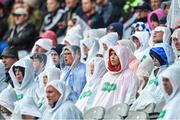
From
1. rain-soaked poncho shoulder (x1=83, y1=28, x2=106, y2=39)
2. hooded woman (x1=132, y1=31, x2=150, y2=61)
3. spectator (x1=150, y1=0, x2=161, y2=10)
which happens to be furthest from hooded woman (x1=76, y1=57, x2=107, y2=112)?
spectator (x1=150, y1=0, x2=161, y2=10)

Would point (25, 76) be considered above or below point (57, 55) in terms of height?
below

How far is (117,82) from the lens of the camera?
14.1 metres

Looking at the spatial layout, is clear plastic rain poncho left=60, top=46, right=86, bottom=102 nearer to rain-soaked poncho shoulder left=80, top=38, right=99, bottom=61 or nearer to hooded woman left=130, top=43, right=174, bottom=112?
rain-soaked poncho shoulder left=80, top=38, right=99, bottom=61

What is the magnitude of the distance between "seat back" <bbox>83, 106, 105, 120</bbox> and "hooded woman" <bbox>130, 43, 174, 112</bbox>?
42cm

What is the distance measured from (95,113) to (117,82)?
876 mm

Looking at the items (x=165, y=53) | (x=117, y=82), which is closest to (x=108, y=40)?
(x=117, y=82)

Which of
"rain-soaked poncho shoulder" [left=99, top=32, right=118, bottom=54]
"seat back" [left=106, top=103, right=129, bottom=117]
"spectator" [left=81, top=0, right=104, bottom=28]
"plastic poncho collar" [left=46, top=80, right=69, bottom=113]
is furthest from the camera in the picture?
"spectator" [left=81, top=0, right=104, bottom=28]

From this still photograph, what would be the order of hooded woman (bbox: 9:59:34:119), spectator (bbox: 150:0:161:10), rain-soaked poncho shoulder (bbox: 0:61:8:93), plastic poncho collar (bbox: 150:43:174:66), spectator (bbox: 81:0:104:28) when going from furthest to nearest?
spectator (bbox: 81:0:104:28)
spectator (bbox: 150:0:161:10)
rain-soaked poncho shoulder (bbox: 0:61:8:93)
hooded woman (bbox: 9:59:34:119)
plastic poncho collar (bbox: 150:43:174:66)

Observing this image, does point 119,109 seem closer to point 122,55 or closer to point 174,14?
point 122,55

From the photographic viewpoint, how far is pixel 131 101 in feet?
45.5

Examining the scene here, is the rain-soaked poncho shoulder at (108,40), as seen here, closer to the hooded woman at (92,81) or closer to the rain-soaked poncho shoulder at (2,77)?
the hooded woman at (92,81)

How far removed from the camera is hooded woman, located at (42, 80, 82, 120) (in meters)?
12.7

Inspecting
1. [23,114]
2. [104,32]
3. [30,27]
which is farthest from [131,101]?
[30,27]

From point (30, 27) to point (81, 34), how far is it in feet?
5.24
